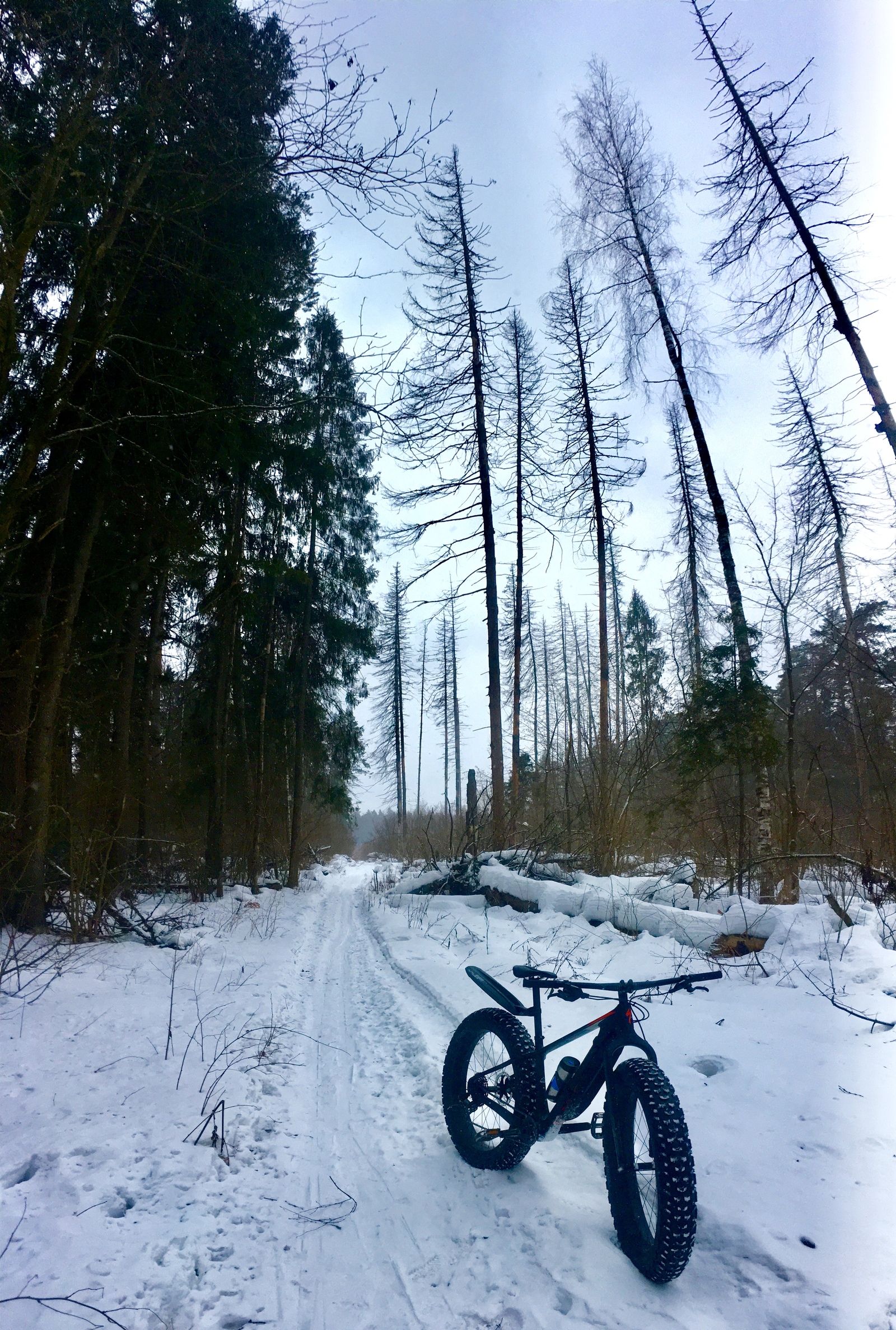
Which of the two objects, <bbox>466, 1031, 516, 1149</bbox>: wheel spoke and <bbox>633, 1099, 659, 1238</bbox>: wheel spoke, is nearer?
<bbox>633, 1099, 659, 1238</bbox>: wheel spoke

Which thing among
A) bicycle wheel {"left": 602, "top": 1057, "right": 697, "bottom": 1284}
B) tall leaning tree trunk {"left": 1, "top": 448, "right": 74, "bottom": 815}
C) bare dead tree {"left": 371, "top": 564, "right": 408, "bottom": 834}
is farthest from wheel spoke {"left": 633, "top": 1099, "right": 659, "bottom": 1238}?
bare dead tree {"left": 371, "top": 564, "right": 408, "bottom": 834}

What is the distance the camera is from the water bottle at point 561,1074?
2.68 meters

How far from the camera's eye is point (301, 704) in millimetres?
16344

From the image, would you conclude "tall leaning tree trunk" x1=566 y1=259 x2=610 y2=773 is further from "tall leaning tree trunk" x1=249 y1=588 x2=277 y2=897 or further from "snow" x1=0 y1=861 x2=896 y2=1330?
"snow" x1=0 y1=861 x2=896 y2=1330

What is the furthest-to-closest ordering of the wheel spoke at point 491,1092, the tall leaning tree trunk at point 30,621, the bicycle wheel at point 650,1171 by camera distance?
the tall leaning tree trunk at point 30,621
the wheel spoke at point 491,1092
the bicycle wheel at point 650,1171

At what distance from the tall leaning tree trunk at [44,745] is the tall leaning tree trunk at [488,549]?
790 centimetres

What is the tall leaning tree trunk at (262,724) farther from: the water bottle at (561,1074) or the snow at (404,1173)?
the water bottle at (561,1074)

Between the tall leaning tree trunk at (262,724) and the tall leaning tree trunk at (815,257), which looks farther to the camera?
the tall leaning tree trunk at (262,724)

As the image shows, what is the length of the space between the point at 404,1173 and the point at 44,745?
5710 millimetres

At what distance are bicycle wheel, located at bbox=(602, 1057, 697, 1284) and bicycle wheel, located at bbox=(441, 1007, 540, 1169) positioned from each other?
470 mm

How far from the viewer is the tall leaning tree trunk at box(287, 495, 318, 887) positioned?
53.5 ft

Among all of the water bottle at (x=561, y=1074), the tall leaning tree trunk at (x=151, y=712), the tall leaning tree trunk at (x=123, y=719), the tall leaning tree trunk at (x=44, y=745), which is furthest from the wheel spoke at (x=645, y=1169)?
the tall leaning tree trunk at (x=151, y=712)

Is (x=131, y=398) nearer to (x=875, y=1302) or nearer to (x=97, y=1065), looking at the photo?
(x=97, y=1065)

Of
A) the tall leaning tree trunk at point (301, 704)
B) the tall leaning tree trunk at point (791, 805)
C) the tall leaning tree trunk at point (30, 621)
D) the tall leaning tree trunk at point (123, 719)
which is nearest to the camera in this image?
the tall leaning tree trunk at point (30, 621)
